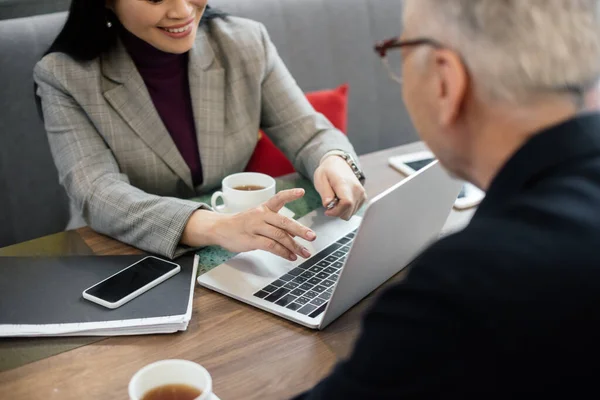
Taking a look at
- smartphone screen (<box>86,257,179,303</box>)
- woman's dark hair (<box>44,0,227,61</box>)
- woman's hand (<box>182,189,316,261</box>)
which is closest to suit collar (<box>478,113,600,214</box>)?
woman's hand (<box>182,189,316,261</box>)

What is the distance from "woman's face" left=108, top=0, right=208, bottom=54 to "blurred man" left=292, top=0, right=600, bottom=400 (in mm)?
833

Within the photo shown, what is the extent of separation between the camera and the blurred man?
585mm

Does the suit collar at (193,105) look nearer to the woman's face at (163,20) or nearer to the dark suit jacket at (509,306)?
the woman's face at (163,20)

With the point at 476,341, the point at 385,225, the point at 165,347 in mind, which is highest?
the point at 476,341

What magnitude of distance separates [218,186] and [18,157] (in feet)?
2.02

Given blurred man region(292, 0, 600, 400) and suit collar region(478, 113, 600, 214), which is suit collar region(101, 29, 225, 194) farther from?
suit collar region(478, 113, 600, 214)

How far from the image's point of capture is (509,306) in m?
0.59

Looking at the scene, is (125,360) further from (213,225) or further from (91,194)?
(91,194)

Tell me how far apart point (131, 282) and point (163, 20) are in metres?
0.62

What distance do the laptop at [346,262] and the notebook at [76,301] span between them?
0.28ft

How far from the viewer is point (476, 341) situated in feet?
1.94

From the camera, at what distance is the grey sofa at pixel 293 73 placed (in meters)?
1.82

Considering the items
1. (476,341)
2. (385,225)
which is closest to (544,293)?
(476,341)

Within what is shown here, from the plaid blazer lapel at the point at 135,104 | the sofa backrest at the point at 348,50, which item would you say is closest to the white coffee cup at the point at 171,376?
the plaid blazer lapel at the point at 135,104
